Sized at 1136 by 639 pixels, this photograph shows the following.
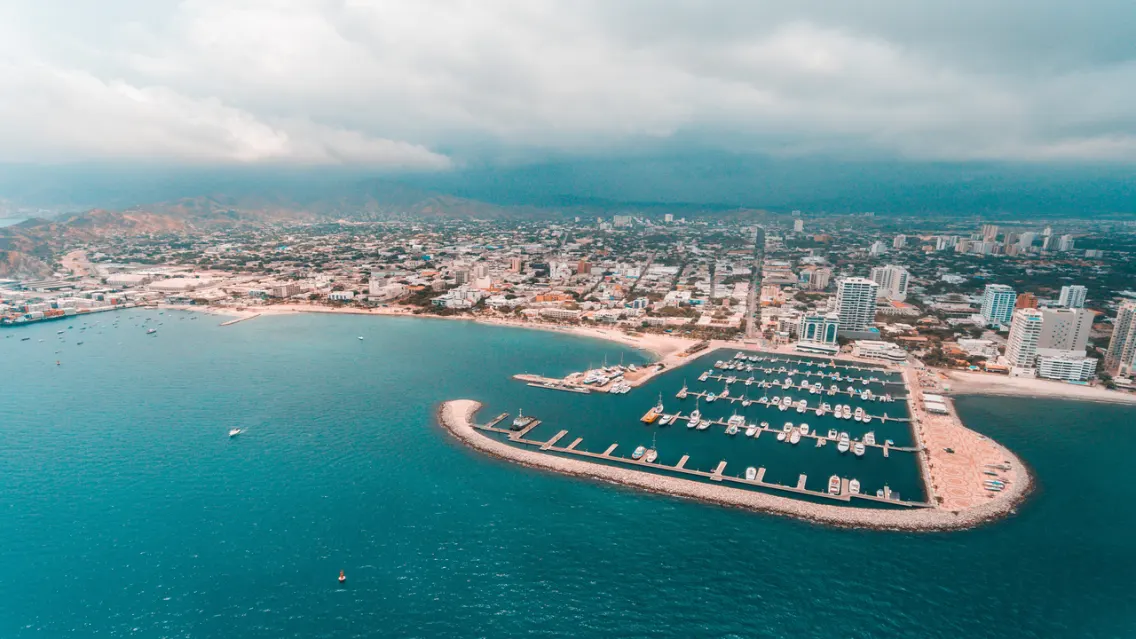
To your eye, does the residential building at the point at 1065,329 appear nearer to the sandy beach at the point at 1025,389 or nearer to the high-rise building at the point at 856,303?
the sandy beach at the point at 1025,389

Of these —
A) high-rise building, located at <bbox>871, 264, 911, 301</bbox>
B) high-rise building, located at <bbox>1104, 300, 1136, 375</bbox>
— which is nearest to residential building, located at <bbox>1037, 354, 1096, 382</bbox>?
high-rise building, located at <bbox>1104, 300, 1136, 375</bbox>

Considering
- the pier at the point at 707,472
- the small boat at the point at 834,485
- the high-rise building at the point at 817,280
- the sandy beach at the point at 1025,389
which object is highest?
the high-rise building at the point at 817,280

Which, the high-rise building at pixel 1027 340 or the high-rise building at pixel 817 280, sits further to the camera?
the high-rise building at pixel 817 280

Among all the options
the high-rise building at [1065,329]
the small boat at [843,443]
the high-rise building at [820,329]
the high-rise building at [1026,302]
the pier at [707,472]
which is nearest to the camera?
the pier at [707,472]

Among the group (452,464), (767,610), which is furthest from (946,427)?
(452,464)

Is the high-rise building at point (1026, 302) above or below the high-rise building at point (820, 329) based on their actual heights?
above

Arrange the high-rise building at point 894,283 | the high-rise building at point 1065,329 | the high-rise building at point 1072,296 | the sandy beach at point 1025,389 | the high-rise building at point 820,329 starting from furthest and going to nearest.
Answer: the high-rise building at point 894,283
the high-rise building at point 1072,296
the high-rise building at point 820,329
the high-rise building at point 1065,329
the sandy beach at point 1025,389

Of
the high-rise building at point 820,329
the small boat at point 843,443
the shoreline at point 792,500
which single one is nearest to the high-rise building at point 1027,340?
the high-rise building at point 820,329

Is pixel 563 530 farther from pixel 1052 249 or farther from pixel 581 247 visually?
pixel 1052 249
